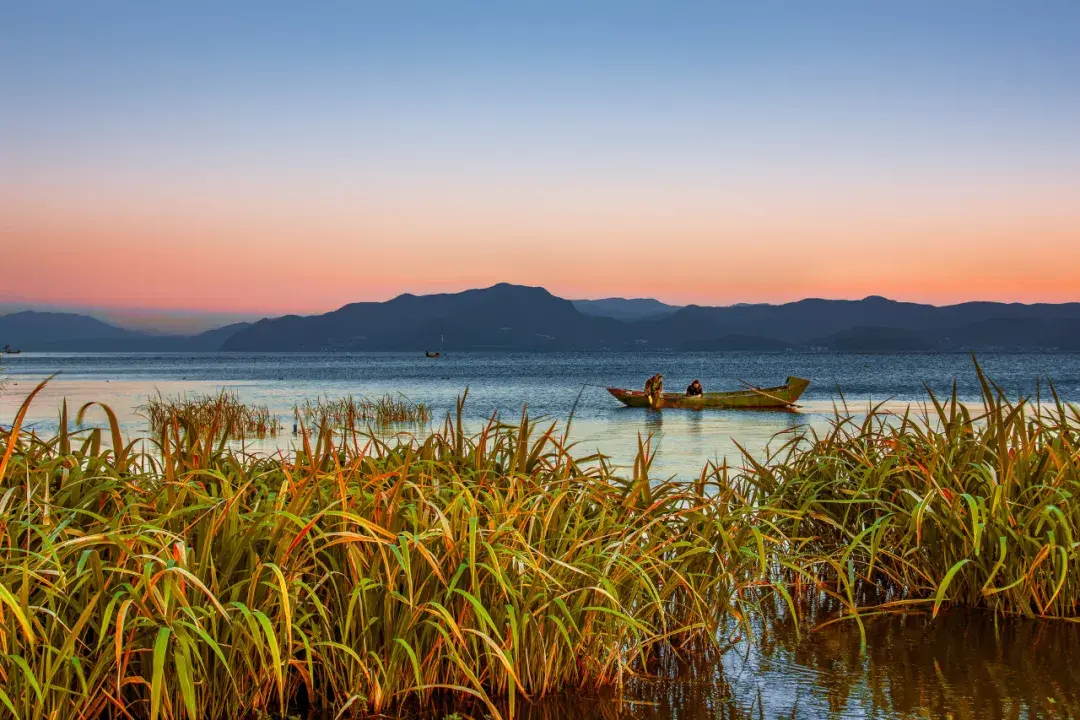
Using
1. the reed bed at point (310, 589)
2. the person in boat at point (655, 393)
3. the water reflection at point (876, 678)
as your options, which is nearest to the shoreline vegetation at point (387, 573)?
the reed bed at point (310, 589)

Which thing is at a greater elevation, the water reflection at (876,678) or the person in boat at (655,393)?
the water reflection at (876,678)

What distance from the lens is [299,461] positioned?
5160 millimetres

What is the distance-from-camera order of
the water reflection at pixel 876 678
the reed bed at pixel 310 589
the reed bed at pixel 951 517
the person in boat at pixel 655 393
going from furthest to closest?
1. the person in boat at pixel 655 393
2. the reed bed at pixel 951 517
3. the water reflection at pixel 876 678
4. the reed bed at pixel 310 589

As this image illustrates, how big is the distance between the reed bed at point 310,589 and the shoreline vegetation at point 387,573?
2cm

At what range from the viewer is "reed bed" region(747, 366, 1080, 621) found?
5387 mm

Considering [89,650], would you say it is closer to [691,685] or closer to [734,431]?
[691,685]

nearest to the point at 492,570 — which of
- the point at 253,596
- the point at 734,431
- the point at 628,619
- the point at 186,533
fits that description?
the point at 628,619

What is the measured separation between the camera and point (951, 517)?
5539mm

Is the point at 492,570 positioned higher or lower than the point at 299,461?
lower

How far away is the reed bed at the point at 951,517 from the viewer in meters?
5.39

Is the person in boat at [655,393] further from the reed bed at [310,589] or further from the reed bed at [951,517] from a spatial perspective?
the reed bed at [310,589]

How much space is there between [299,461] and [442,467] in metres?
0.84

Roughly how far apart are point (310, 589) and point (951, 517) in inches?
149

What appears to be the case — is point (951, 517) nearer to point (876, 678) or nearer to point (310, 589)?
point (876, 678)
